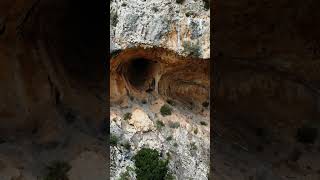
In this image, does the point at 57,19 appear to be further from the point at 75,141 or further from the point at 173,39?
the point at 173,39

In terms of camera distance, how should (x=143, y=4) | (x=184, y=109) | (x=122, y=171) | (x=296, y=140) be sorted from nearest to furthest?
(x=143, y=4)
(x=122, y=171)
(x=184, y=109)
(x=296, y=140)

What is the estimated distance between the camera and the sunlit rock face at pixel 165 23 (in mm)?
8000

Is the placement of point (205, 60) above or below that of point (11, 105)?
above

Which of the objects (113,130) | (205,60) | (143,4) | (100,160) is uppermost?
(143,4)

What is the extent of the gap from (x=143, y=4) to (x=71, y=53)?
434 cm

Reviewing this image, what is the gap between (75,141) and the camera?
35.7 ft

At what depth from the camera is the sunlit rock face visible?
26.2ft

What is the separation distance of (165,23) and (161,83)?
1.59 m

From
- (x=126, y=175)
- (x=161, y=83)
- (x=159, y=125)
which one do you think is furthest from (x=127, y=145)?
(x=161, y=83)

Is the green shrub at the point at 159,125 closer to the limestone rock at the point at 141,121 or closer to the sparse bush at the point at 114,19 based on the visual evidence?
the limestone rock at the point at 141,121

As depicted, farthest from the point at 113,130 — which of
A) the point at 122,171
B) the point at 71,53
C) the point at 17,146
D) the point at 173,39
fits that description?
the point at 71,53

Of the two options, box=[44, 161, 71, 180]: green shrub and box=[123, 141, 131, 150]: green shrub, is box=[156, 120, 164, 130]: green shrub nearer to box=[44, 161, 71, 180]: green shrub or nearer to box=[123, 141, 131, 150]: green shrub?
box=[123, 141, 131, 150]: green shrub

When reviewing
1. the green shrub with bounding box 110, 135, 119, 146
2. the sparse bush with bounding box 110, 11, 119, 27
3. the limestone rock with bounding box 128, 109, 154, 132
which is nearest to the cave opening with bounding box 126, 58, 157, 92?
the limestone rock with bounding box 128, 109, 154, 132

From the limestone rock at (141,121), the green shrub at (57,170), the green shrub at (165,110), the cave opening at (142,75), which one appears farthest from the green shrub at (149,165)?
the green shrub at (57,170)
